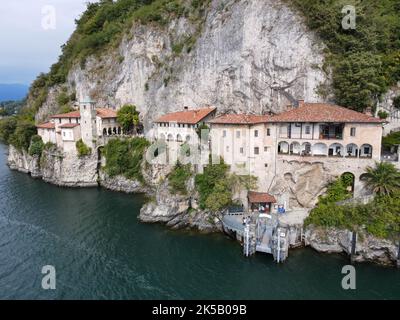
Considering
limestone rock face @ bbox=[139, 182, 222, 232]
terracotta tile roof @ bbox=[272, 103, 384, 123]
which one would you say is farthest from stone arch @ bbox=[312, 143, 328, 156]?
limestone rock face @ bbox=[139, 182, 222, 232]

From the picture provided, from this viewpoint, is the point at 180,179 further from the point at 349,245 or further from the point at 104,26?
the point at 104,26

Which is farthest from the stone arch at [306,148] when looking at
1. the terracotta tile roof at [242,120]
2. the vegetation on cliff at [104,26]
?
the vegetation on cliff at [104,26]

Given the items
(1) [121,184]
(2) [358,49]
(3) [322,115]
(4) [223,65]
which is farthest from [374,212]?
(1) [121,184]

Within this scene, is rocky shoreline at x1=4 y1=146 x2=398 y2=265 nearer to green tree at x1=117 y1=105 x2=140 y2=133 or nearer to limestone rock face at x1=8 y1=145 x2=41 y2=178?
limestone rock face at x1=8 y1=145 x2=41 y2=178

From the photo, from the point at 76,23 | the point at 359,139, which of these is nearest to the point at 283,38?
the point at 359,139

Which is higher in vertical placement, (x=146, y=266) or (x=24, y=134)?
(x=24, y=134)

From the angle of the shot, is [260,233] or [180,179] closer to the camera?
[260,233]

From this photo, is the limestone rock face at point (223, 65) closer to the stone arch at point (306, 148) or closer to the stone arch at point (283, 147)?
the stone arch at point (283, 147)
